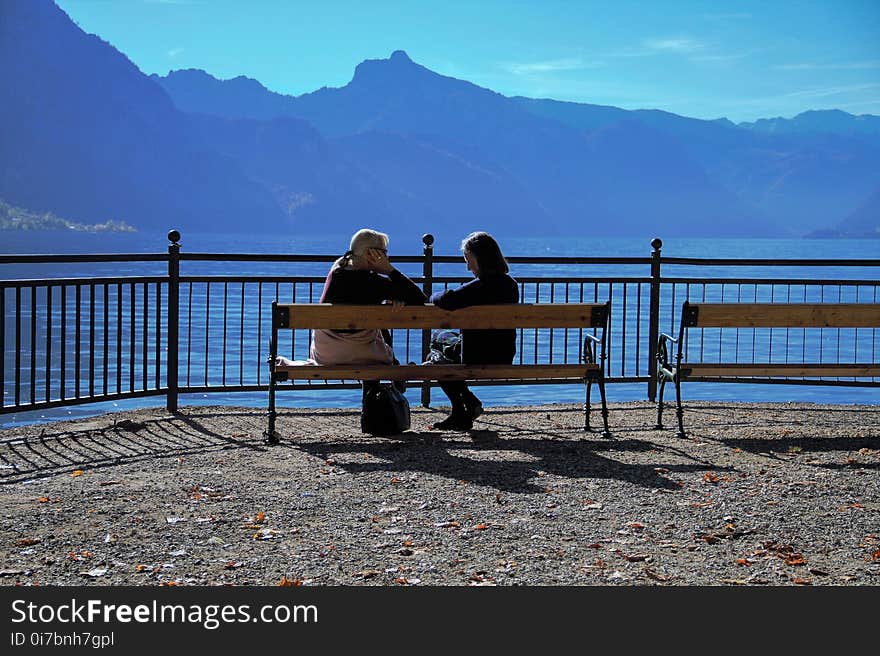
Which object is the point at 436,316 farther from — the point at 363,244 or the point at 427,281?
the point at 427,281

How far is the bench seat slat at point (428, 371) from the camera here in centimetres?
818

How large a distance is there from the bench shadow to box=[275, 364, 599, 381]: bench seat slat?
2.22 ft

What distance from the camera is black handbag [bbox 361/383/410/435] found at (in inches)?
340

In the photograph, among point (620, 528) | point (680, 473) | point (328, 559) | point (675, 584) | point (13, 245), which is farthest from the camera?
point (13, 245)

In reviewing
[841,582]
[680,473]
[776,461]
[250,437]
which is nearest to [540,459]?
[680,473]

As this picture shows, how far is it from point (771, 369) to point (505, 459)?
2.47 metres

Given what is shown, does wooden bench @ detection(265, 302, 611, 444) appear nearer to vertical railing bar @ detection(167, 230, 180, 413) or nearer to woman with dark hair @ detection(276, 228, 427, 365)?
woman with dark hair @ detection(276, 228, 427, 365)

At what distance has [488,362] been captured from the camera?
28.7 feet

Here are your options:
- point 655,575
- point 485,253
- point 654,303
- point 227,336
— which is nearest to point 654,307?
point 654,303

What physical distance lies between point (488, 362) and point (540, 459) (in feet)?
4.38

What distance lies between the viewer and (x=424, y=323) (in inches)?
329

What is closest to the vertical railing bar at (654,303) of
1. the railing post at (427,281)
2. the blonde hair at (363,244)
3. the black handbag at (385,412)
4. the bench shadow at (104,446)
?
the railing post at (427,281)

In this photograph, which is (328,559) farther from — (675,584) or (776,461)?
(776,461)

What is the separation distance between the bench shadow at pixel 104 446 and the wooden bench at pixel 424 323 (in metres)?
0.59
